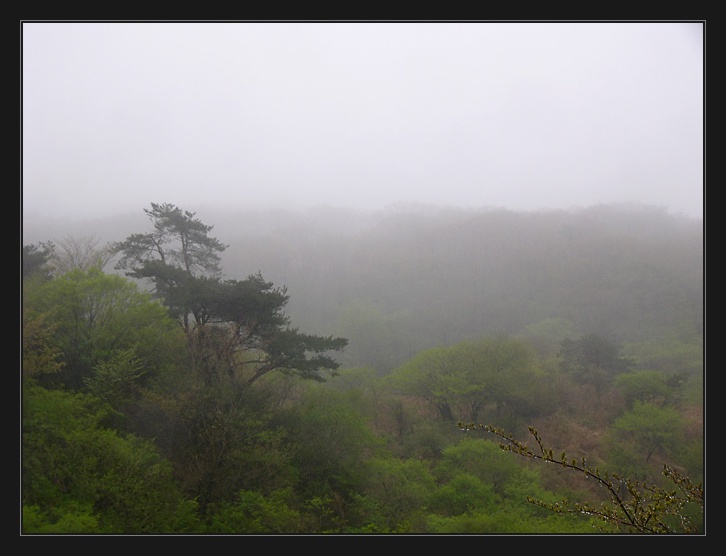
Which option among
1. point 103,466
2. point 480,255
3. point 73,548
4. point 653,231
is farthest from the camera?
point 480,255

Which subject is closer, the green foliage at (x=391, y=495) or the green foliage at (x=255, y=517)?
the green foliage at (x=255, y=517)

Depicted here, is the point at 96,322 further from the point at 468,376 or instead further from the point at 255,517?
the point at 468,376

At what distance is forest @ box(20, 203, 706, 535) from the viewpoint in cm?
748

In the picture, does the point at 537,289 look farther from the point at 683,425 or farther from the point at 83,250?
the point at 83,250

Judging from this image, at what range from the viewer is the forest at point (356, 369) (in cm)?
748

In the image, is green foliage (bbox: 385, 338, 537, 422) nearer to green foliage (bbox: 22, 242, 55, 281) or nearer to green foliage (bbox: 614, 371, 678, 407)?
green foliage (bbox: 614, 371, 678, 407)

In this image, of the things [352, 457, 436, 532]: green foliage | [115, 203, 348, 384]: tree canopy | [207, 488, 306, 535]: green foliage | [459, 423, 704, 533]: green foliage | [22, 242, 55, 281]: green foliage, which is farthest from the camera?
[115, 203, 348, 384]: tree canopy

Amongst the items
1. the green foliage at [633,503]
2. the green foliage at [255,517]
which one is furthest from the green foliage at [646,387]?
the green foliage at [255,517]

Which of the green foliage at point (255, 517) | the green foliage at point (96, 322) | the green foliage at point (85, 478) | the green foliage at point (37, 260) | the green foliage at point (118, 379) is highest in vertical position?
the green foliage at point (37, 260)

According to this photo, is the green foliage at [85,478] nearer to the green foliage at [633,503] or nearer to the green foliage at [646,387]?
the green foliage at [633,503]

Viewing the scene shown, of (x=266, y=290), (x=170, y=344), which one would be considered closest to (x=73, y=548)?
(x=170, y=344)

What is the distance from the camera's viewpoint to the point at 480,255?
1041cm

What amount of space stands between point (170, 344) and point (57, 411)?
6.48ft

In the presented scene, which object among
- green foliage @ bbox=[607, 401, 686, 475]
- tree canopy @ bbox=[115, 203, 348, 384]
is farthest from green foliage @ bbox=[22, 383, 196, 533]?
green foliage @ bbox=[607, 401, 686, 475]
